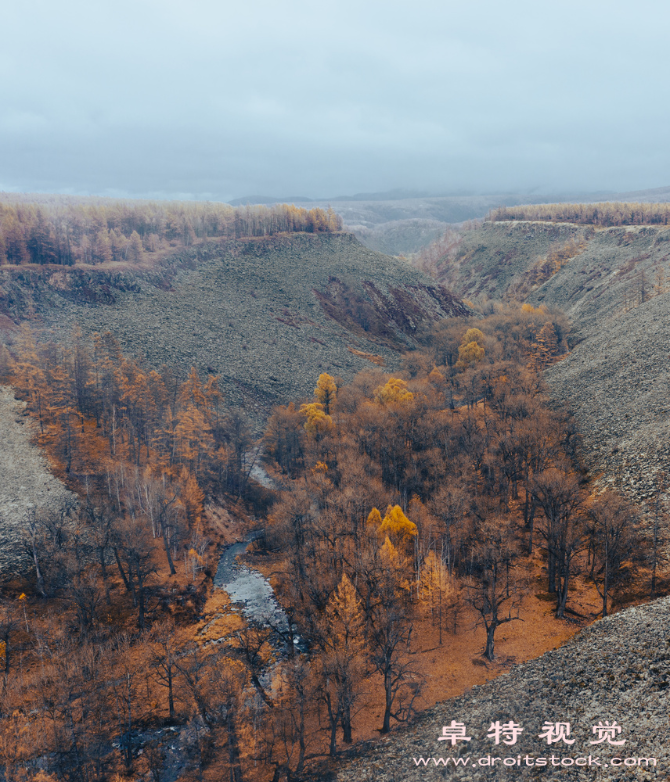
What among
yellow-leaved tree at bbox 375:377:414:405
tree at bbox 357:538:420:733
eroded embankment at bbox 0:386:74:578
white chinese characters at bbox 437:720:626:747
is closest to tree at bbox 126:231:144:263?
eroded embankment at bbox 0:386:74:578

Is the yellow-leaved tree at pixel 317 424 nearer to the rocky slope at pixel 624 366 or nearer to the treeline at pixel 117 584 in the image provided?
the treeline at pixel 117 584

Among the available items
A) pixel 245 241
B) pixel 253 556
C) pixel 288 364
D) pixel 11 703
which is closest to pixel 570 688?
pixel 11 703

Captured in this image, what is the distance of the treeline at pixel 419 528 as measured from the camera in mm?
41625

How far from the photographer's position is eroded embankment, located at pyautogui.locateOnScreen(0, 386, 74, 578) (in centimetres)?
5338

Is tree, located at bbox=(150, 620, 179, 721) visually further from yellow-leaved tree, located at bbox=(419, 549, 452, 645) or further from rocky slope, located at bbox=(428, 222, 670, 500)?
rocky slope, located at bbox=(428, 222, 670, 500)

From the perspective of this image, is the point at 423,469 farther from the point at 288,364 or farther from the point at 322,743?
the point at 288,364

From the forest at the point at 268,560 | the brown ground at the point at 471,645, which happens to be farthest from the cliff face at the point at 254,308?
the brown ground at the point at 471,645

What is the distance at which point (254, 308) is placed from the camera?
14738cm

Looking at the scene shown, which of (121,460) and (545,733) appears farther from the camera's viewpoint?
(121,460)

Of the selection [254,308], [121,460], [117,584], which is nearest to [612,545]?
[117,584]

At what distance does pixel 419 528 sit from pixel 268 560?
22136mm

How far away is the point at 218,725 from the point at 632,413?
66.2 m

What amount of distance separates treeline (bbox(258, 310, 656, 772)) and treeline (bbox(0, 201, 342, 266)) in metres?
84.6

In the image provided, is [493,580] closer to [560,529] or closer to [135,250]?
[560,529]
